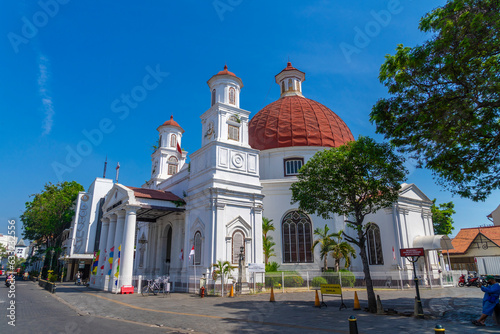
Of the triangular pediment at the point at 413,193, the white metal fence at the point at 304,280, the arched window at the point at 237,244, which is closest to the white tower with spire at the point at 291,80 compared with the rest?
the triangular pediment at the point at 413,193

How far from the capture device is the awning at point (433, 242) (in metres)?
24.8

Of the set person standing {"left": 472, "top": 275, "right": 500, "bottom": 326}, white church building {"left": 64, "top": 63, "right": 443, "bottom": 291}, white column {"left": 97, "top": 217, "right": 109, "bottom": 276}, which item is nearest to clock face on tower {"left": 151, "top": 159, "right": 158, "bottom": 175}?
white church building {"left": 64, "top": 63, "right": 443, "bottom": 291}

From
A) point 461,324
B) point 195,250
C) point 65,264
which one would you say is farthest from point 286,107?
point 65,264

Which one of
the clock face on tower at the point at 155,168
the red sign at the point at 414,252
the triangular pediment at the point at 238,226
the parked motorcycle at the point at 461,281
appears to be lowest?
the parked motorcycle at the point at 461,281

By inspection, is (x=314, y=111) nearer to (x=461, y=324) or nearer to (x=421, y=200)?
(x=421, y=200)

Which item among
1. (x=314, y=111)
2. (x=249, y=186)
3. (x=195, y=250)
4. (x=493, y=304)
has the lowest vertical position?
(x=493, y=304)

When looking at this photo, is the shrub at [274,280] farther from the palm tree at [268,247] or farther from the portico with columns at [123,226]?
the portico with columns at [123,226]

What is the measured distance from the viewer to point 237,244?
2262 centimetres

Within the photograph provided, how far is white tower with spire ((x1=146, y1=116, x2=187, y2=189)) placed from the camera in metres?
37.3

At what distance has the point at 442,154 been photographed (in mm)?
12133

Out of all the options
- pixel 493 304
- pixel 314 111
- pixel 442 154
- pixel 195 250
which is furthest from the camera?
pixel 314 111

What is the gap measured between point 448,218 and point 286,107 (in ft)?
101

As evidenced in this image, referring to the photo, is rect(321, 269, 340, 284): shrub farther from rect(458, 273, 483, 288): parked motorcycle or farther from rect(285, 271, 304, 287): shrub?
rect(458, 273, 483, 288): parked motorcycle

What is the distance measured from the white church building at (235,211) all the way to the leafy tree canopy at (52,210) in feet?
60.5
